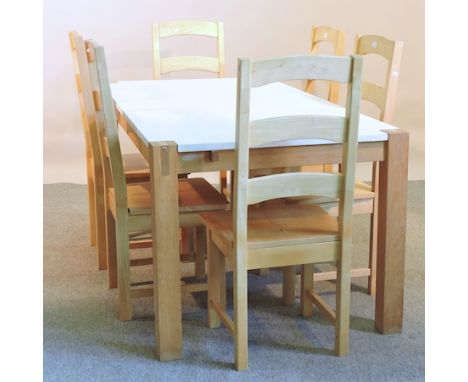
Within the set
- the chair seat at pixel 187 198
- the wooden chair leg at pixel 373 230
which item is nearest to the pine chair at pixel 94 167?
the chair seat at pixel 187 198

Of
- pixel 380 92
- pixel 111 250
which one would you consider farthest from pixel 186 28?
pixel 111 250

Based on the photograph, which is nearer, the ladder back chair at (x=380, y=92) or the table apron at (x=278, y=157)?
the table apron at (x=278, y=157)

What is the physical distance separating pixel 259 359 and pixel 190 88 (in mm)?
1510

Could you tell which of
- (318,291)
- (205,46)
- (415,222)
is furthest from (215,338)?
(205,46)

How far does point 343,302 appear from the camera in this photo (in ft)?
8.34

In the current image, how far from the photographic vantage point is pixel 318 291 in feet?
10.5

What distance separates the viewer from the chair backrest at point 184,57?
4.01 metres

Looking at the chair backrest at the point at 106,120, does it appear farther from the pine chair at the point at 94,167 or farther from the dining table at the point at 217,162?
the pine chair at the point at 94,167

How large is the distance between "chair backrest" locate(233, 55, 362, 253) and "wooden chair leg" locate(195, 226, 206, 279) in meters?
0.73

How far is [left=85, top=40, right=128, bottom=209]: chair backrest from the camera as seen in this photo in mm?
2631

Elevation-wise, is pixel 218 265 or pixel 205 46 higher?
pixel 205 46

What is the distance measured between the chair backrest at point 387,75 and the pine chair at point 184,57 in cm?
108

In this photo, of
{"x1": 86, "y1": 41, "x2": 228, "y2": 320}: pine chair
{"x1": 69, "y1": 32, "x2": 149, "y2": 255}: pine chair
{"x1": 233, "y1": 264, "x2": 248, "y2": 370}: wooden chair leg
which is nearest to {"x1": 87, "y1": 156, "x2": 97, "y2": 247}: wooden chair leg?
{"x1": 69, "y1": 32, "x2": 149, "y2": 255}: pine chair

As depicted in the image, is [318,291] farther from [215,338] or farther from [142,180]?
[142,180]
